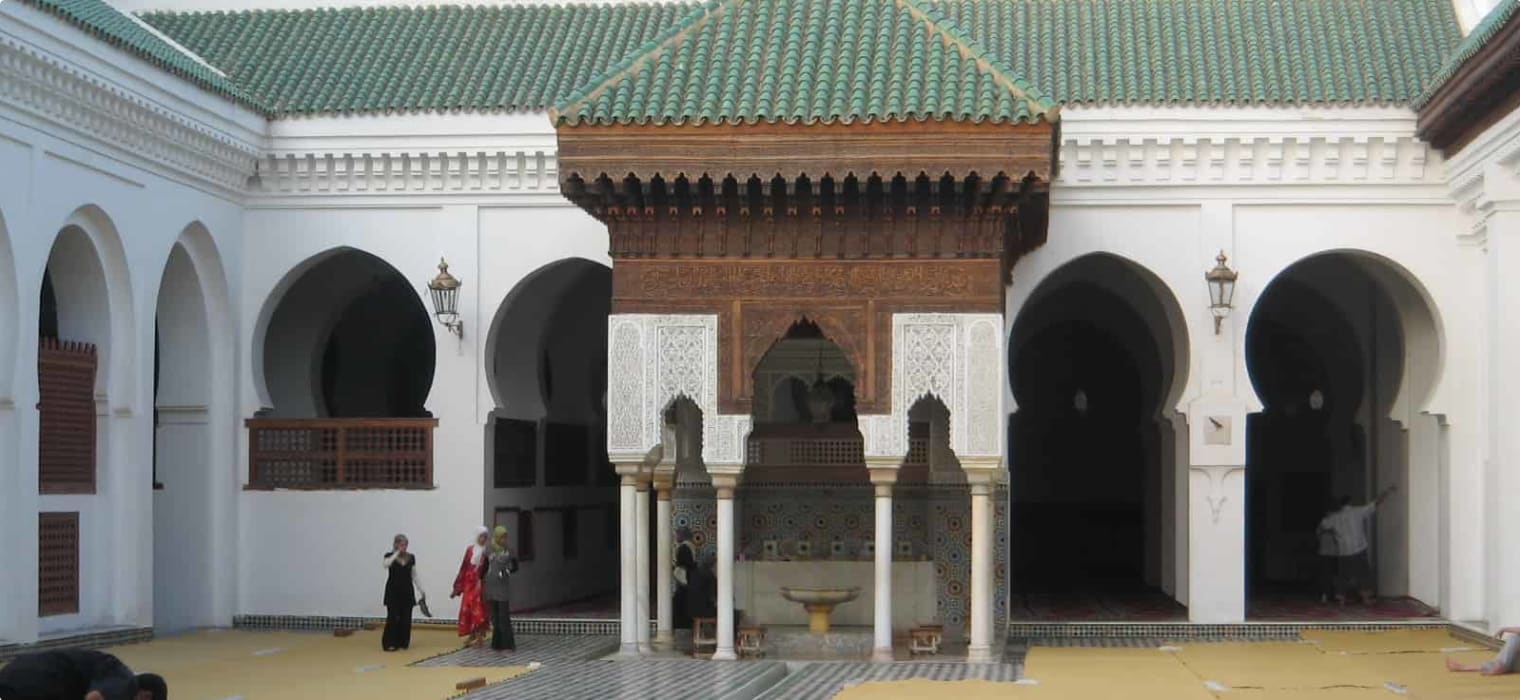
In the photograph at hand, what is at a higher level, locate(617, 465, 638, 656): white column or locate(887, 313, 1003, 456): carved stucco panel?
locate(887, 313, 1003, 456): carved stucco panel

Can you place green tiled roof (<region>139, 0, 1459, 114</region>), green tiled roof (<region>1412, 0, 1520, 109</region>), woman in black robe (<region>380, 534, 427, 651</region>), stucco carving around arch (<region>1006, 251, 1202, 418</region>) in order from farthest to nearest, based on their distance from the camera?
green tiled roof (<region>139, 0, 1459, 114</region>), stucco carving around arch (<region>1006, 251, 1202, 418</region>), woman in black robe (<region>380, 534, 427, 651</region>), green tiled roof (<region>1412, 0, 1520, 109</region>)

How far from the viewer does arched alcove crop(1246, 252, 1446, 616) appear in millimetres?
11664

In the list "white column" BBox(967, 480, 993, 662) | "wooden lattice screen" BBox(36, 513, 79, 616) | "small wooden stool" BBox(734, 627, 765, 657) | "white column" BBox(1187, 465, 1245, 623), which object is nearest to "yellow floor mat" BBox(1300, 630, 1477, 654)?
"white column" BBox(1187, 465, 1245, 623)

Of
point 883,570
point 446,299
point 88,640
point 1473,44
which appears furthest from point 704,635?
point 1473,44

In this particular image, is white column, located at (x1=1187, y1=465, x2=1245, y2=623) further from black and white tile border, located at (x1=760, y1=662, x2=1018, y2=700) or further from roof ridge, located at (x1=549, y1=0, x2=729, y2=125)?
roof ridge, located at (x1=549, y1=0, x2=729, y2=125)

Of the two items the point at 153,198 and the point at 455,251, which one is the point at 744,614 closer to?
the point at 455,251

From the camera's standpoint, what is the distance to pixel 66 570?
32.8 feet

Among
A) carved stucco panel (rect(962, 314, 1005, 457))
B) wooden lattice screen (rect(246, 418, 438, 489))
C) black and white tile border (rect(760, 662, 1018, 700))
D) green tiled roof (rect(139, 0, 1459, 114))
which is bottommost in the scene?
black and white tile border (rect(760, 662, 1018, 700))

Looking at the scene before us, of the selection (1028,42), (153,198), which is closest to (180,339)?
(153,198)

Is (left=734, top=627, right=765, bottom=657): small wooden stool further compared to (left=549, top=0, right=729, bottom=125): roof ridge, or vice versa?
(left=734, top=627, right=765, bottom=657): small wooden stool

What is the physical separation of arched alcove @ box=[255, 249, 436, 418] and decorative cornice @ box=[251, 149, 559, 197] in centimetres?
46

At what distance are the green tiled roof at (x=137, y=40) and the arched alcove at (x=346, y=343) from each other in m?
1.23

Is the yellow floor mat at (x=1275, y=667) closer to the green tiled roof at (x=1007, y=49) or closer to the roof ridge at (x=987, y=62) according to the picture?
the roof ridge at (x=987, y=62)

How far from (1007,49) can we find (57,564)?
600cm
